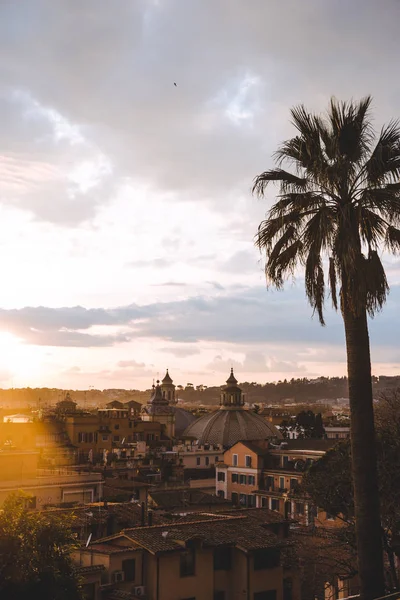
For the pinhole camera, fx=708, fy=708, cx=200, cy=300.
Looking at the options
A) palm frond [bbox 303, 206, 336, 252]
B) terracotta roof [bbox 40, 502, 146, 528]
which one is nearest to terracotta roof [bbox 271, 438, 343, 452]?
terracotta roof [bbox 40, 502, 146, 528]

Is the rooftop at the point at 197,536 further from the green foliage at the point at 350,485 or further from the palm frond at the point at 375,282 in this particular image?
the palm frond at the point at 375,282

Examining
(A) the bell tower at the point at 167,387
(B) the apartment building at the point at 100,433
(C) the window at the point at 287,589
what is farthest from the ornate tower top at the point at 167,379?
(C) the window at the point at 287,589

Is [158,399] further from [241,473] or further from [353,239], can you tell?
[353,239]

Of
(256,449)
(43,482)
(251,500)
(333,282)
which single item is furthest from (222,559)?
(256,449)

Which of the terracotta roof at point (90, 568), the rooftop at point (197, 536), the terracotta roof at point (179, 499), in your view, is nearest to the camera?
the terracotta roof at point (90, 568)

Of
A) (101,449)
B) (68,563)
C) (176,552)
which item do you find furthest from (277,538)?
(101,449)

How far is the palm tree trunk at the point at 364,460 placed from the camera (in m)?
12.5

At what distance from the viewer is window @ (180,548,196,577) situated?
24.8 m

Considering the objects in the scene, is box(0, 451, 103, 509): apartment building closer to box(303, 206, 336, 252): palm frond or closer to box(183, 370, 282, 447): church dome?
box(303, 206, 336, 252): palm frond

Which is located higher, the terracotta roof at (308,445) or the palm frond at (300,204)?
the palm frond at (300,204)

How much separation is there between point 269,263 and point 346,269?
1691 millimetres

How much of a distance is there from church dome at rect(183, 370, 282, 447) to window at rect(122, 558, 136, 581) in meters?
70.9

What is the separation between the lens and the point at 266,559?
1051 inches

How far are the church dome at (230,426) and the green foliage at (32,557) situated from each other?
262 feet
